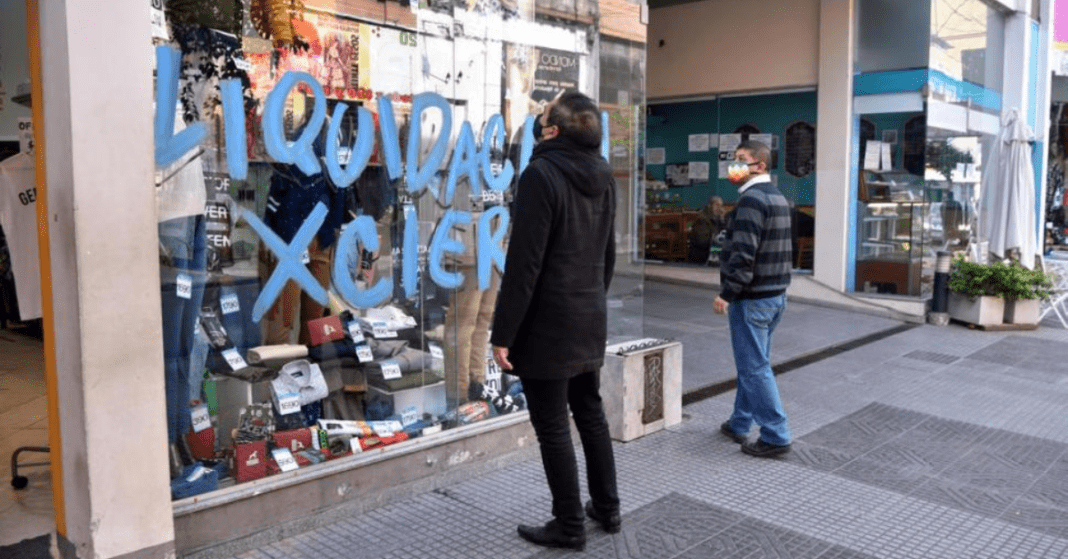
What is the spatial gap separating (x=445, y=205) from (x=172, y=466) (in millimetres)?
1995

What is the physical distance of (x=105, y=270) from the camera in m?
3.30

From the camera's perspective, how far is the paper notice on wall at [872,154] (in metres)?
11.5

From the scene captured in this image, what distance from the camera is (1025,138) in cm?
1146

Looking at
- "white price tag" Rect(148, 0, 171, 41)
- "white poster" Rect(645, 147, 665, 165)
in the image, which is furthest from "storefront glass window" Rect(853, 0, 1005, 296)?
"white price tag" Rect(148, 0, 171, 41)

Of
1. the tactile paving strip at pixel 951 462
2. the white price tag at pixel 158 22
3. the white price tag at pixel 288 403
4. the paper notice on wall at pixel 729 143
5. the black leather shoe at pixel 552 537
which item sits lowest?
the tactile paving strip at pixel 951 462

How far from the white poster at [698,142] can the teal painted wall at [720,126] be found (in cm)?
5

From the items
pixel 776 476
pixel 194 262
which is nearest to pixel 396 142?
pixel 194 262

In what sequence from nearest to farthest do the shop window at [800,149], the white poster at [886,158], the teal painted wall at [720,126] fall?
1. the white poster at [886,158]
2. the shop window at [800,149]
3. the teal painted wall at [720,126]

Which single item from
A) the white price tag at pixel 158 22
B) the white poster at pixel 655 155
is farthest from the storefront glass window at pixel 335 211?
the white poster at pixel 655 155

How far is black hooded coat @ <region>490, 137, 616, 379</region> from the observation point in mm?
3750

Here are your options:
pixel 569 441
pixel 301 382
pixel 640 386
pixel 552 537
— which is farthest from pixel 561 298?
pixel 640 386

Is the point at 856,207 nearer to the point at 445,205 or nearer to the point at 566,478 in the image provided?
the point at 445,205

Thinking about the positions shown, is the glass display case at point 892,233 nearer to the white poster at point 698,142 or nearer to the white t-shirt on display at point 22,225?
the white poster at point 698,142

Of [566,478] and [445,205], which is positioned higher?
[445,205]
